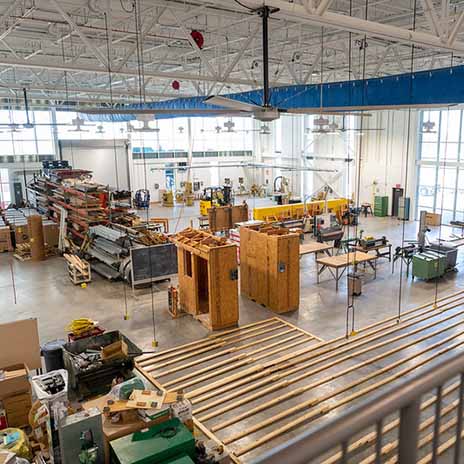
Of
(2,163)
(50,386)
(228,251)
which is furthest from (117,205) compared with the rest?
(2,163)

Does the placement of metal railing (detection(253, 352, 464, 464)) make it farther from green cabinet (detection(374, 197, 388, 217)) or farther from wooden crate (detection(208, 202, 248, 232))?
green cabinet (detection(374, 197, 388, 217))

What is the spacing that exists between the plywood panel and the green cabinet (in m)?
A: 20.0

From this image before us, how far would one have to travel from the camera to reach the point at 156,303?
11445mm

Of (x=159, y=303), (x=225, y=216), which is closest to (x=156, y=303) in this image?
(x=159, y=303)

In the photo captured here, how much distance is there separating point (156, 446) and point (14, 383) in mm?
2590

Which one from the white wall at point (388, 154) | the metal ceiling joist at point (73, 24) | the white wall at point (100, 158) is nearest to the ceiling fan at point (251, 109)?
the metal ceiling joist at point (73, 24)

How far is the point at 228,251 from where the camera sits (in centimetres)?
945

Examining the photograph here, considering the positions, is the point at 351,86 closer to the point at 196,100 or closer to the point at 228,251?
the point at 228,251

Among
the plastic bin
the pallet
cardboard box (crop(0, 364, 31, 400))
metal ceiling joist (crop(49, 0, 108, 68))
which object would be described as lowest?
the pallet

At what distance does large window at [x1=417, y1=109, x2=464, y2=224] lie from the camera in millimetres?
20297

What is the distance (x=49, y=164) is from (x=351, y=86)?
16714 millimetres

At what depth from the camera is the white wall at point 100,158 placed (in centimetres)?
2966

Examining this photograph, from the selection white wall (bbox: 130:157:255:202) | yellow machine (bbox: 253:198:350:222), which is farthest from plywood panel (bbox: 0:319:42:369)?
white wall (bbox: 130:157:255:202)

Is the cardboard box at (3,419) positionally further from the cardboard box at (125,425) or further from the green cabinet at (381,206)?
the green cabinet at (381,206)
